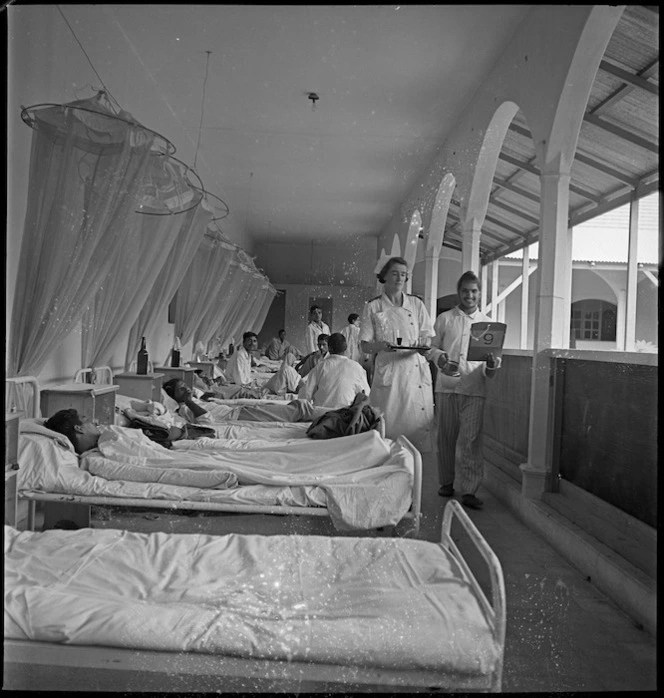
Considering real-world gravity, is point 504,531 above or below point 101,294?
below

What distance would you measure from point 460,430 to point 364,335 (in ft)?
2.01

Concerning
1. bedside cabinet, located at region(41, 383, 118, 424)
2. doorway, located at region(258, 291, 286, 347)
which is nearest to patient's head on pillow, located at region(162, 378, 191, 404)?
bedside cabinet, located at region(41, 383, 118, 424)

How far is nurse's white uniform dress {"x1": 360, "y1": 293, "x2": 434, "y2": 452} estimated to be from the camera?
65.0 inches

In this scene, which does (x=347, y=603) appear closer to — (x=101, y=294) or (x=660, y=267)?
(x=660, y=267)

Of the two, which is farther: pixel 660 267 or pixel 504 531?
pixel 504 531

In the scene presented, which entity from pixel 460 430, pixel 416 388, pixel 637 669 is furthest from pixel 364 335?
pixel 637 669

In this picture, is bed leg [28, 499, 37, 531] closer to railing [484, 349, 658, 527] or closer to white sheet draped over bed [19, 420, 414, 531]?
white sheet draped over bed [19, 420, 414, 531]

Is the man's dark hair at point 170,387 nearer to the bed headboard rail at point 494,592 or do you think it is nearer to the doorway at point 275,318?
the doorway at point 275,318

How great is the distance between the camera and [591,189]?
1569 mm

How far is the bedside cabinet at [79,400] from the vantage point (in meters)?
2.29

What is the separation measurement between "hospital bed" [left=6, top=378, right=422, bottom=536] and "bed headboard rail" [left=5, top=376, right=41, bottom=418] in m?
0.03

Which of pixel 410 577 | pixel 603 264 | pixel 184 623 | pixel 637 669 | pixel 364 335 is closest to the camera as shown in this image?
pixel 184 623

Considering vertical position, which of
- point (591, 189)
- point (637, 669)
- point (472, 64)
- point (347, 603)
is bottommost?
point (637, 669)

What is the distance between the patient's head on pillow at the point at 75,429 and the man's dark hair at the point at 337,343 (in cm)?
97
